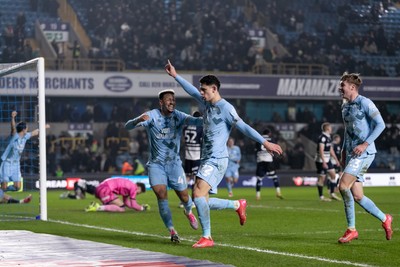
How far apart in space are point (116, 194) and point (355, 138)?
8828mm

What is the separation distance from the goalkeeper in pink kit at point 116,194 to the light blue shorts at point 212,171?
8.11 metres

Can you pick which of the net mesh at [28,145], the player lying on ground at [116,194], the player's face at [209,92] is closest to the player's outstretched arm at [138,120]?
the player's face at [209,92]

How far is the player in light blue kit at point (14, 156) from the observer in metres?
22.0

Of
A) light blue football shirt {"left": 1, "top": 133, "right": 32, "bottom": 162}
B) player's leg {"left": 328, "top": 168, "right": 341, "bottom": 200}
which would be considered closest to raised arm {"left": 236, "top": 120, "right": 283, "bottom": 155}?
light blue football shirt {"left": 1, "top": 133, "right": 32, "bottom": 162}

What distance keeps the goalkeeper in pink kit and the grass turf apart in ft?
0.81

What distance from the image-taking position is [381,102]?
47.5 meters

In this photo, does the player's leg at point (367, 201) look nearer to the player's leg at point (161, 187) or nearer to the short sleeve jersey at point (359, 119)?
the short sleeve jersey at point (359, 119)

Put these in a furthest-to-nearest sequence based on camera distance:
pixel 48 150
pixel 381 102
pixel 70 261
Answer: pixel 381 102 → pixel 48 150 → pixel 70 261

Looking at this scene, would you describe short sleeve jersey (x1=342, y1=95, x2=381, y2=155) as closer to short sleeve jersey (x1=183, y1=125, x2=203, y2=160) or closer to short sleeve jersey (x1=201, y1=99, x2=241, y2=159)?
short sleeve jersey (x1=201, y1=99, x2=241, y2=159)

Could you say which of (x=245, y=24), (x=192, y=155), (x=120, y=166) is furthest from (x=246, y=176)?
(x=192, y=155)

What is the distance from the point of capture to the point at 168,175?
13.2 metres

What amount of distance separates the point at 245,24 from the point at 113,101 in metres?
8.87

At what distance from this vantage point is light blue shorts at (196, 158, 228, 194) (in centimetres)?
1196

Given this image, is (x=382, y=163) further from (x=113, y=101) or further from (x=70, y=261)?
(x=70, y=261)
